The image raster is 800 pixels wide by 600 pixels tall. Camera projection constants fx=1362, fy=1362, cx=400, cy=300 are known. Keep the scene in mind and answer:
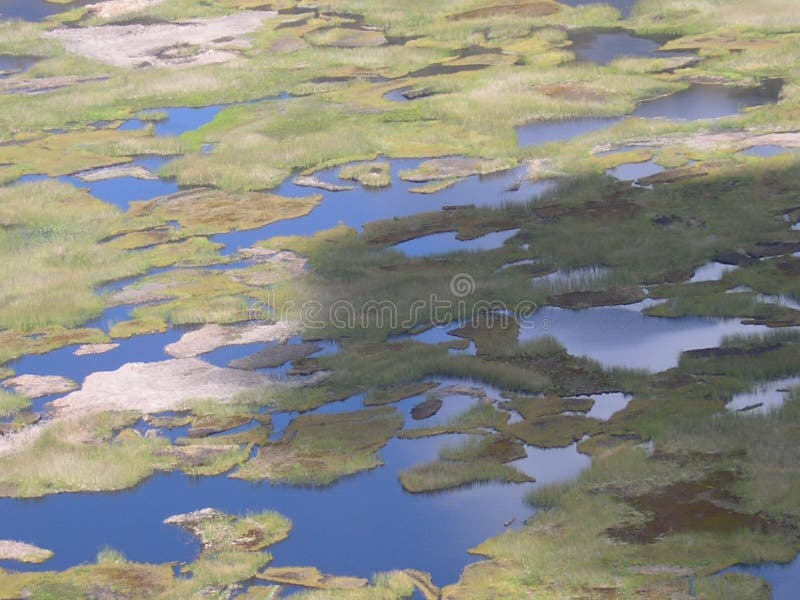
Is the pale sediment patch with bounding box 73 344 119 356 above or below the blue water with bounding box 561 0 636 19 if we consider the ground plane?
below

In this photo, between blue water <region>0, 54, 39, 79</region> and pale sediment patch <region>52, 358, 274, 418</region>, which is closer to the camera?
pale sediment patch <region>52, 358, 274, 418</region>

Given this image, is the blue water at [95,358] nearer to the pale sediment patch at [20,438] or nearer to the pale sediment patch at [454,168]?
the pale sediment patch at [20,438]

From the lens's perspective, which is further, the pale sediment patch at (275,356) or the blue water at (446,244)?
the blue water at (446,244)

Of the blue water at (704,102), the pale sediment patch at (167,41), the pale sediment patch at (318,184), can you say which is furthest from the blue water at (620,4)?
the pale sediment patch at (318,184)

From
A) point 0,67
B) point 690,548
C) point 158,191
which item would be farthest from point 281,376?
point 0,67

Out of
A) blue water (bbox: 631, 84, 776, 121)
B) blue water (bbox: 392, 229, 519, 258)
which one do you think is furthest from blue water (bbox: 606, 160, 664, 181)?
blue water (bbox: 392, 229, 519, 258)

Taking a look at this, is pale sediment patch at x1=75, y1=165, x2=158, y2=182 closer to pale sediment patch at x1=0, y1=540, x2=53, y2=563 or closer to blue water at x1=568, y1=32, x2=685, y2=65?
blue water at x1=568, y1=32, x2=685, y2=65

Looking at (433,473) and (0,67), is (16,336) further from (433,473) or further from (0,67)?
(0,67)
